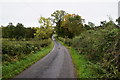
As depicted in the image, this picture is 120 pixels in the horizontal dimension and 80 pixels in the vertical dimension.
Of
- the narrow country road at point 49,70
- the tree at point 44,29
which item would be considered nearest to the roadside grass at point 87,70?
the narrow country road at point 49,70

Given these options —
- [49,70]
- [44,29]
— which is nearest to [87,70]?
[49,70]

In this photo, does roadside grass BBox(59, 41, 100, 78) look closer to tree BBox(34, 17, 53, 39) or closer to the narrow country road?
the narrow country road

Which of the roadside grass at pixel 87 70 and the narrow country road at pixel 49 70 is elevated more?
the roadside grass at pixel 87 70

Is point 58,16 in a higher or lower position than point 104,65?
higher

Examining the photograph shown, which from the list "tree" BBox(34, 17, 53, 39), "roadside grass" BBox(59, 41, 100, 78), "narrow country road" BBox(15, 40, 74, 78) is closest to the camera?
"roadside grass" BBox(59, 41, 100, 78)

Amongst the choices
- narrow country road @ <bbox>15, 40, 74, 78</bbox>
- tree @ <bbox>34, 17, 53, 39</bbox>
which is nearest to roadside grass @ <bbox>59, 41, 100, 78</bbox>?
narrow country road @ <bbox>15, 40, 74, 78</bbox>

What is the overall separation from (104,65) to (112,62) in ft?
1.22

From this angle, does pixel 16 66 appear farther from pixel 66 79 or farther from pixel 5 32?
pixel 5 32

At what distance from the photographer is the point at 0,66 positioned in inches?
486

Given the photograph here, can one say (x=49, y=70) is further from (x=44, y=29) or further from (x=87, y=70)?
(x=44, y=29)

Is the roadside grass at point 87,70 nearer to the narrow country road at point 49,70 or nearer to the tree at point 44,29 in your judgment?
the narrow country road at point 49,70

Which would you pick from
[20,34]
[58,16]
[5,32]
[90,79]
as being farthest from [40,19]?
[90,79]

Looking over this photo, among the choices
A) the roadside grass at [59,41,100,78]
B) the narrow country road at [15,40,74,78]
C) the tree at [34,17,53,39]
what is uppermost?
the tree at [34,17,53,39]

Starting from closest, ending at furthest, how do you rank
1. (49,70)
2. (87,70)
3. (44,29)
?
(87,70) → (49,70) → (44,29)
